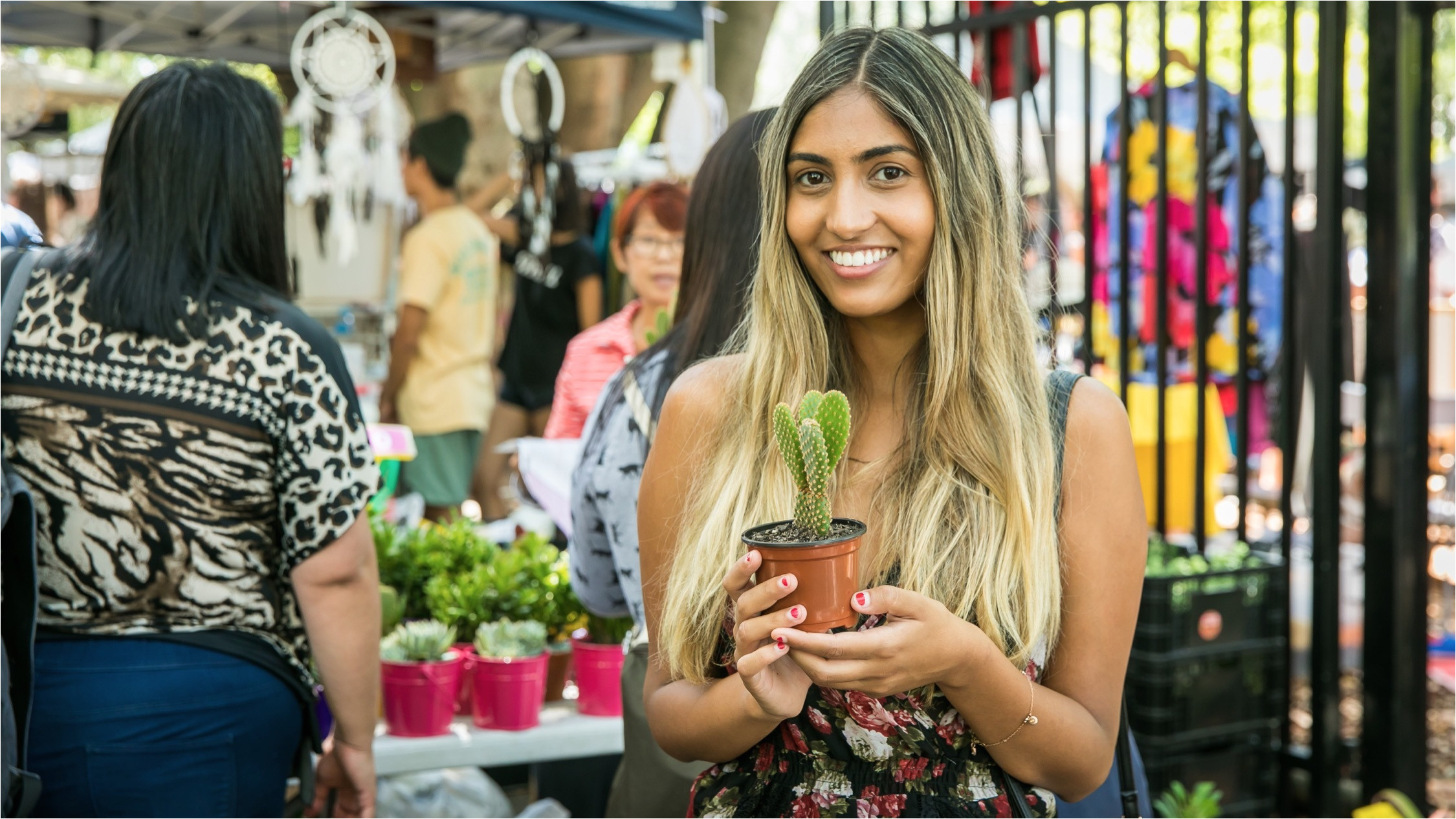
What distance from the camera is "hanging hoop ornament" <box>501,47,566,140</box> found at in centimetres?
580

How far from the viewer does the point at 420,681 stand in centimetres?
283

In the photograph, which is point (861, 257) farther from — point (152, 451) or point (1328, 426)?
point (1328, 426)

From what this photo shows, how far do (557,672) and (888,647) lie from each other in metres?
1.95

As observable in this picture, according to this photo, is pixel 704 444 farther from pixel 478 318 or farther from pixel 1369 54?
pixel 478 318

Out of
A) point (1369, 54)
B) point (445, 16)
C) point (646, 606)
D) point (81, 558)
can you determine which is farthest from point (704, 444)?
point (445, 16)

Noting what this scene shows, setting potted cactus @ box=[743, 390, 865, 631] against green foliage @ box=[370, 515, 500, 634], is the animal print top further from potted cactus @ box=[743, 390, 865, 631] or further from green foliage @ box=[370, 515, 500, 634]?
potted cactus @ box=[743, 390, 865, 631]

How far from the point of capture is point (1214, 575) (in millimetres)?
3605

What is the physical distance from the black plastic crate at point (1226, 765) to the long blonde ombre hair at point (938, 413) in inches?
88.3


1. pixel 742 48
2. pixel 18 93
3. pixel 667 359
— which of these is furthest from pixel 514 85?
pixel 667 359

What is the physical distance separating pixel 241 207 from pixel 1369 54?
303 cm

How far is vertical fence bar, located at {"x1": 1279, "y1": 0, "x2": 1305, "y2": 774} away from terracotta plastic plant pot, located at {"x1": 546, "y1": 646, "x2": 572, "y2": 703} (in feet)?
6.93

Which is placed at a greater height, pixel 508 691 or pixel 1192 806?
pixel 508 691

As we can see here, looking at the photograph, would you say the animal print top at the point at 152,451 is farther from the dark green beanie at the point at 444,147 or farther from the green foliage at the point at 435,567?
the dark green beanie at the point at 444,147

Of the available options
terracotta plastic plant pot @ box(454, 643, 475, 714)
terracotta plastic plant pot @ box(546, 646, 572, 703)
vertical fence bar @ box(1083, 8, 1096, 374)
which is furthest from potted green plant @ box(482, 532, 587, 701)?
vertical fence bar @ box(1083, 8, 1096, 374)
